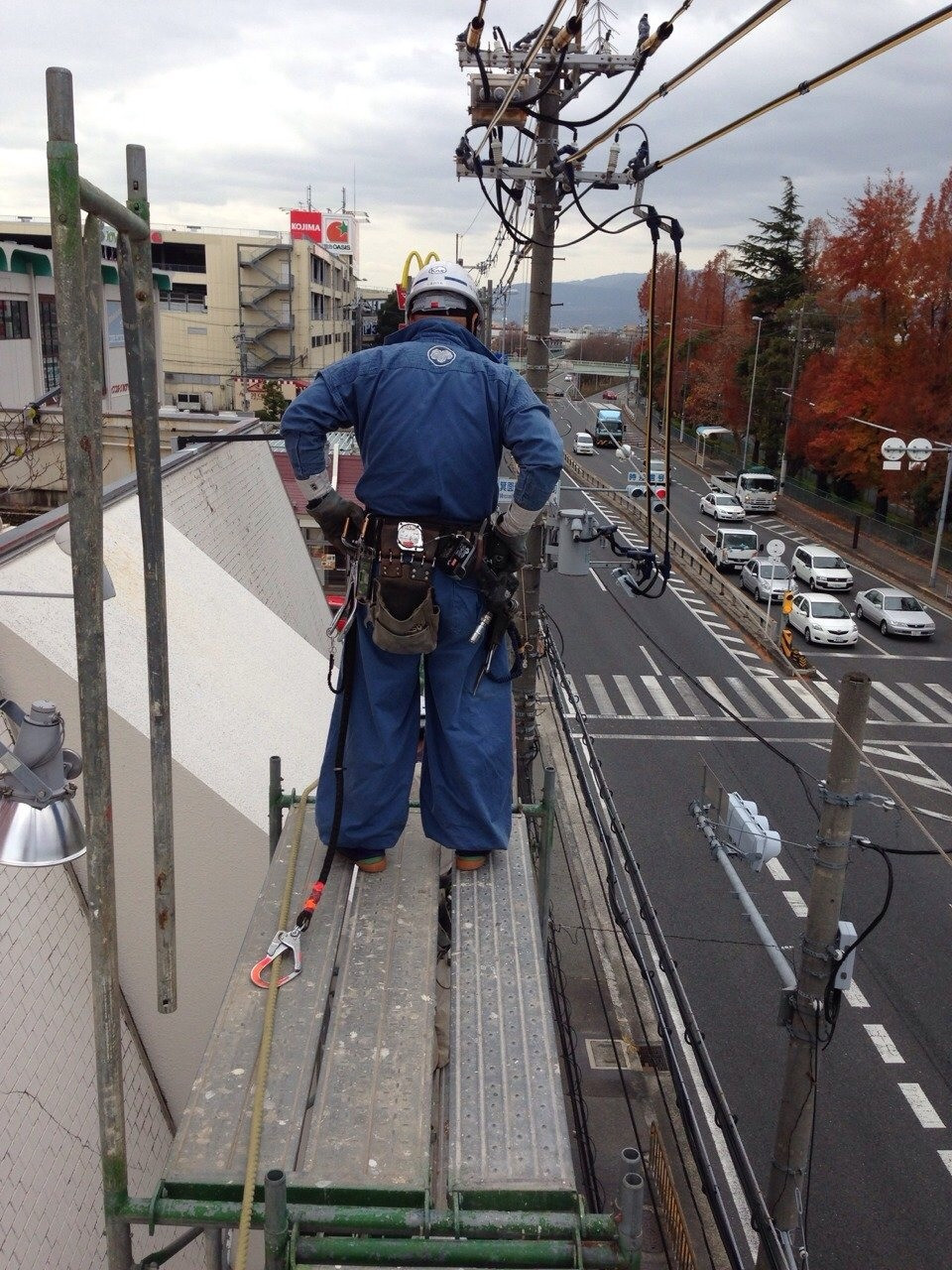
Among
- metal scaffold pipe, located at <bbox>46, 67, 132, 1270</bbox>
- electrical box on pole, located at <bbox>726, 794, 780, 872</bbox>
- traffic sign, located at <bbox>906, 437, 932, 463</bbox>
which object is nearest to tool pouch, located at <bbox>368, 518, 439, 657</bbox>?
metal scaffold pipe, located at <bbox>46, 67, 132, 1270</bbox>

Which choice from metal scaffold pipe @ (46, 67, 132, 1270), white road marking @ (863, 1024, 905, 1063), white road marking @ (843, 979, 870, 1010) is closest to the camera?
metal scaffold pipe @ (46, 67, 132, 1270)

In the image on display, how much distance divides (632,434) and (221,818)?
64.9 m

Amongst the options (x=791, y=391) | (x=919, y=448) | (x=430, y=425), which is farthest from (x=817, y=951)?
(x=791, y=391)

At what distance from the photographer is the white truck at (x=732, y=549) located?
3622 centimetres

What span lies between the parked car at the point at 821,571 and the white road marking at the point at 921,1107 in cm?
2316

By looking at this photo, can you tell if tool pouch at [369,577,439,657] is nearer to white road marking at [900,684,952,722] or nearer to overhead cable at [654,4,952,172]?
overhead cable at [654,4,952,172]

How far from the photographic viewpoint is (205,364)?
189 ft

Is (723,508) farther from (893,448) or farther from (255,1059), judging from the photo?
(255,1059)

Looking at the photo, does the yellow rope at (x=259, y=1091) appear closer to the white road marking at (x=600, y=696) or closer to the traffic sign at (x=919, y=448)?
the white road marking at (x=600, y=696)

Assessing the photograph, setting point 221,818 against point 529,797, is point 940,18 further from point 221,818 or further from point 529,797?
point 529,797

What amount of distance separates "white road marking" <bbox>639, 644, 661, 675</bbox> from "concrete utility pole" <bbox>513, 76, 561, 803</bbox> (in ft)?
46.3

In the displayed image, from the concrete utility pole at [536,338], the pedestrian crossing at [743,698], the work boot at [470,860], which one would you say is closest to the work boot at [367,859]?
the work boot at [470,860]

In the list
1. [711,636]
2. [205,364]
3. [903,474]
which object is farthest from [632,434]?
[711,636]

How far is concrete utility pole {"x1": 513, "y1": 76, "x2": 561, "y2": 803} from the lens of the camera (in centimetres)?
1160
